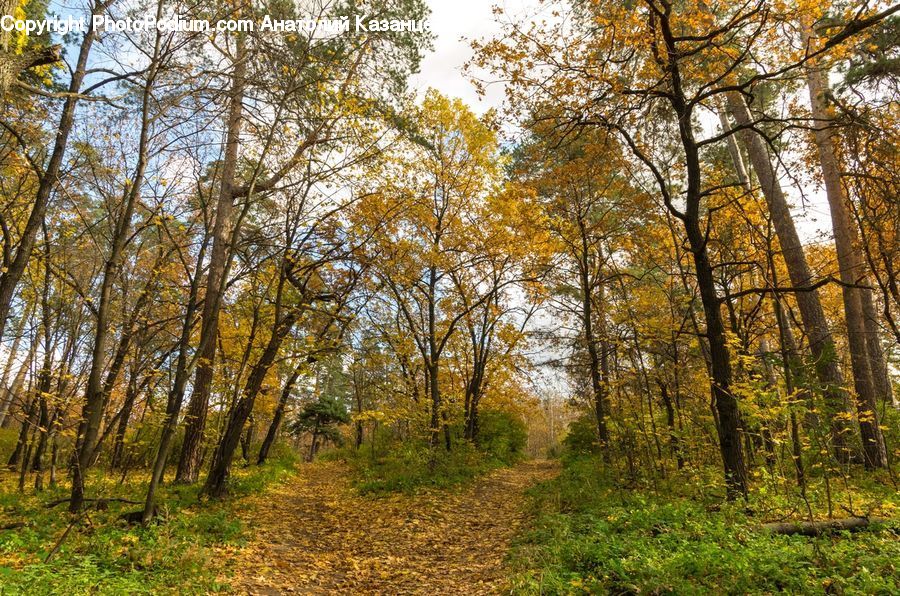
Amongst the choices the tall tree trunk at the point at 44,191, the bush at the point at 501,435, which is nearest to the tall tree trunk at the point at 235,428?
the tall tree trunk at the point at 44,191

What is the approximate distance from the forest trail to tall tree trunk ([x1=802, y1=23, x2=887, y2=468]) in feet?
20.5

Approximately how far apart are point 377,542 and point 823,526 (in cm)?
548

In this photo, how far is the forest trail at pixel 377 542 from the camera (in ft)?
16.8

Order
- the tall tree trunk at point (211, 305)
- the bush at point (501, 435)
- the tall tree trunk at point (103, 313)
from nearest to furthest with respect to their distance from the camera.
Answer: the tall tree trunk at point (103, 313) < the tall tree trunk at point (211, 305) < the bush at point (501, 435)

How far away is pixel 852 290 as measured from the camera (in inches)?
329

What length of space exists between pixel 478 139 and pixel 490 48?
5.44m

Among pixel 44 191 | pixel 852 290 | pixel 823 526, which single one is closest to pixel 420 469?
pixel 823 526

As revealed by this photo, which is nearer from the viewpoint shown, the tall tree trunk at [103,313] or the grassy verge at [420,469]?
the tall tree trunk at [103,313]

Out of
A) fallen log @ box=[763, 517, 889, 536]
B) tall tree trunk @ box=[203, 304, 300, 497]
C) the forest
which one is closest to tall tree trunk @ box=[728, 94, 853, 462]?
the forest

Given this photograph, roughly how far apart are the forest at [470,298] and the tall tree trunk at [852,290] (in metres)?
0.08

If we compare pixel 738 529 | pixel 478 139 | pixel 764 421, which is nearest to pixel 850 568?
pixel 738 529

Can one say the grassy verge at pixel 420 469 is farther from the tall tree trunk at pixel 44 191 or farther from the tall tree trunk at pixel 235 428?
the tall tree trunk at pixel 44 191

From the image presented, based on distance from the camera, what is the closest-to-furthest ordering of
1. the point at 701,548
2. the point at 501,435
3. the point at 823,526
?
the point at 701,548, the point at 823,526, the point at 501,435

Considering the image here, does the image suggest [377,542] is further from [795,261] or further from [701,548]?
[795,261]
